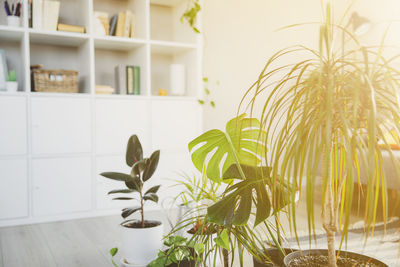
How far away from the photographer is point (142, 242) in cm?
151

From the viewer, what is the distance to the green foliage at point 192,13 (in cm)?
289

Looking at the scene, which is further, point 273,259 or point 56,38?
point 56,38

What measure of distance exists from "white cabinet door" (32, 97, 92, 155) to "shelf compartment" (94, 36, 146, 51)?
1.54 feet

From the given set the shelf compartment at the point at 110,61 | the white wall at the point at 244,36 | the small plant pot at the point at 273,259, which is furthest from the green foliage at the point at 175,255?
the white wall at the point at 244,36

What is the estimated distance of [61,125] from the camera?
2.53 metres

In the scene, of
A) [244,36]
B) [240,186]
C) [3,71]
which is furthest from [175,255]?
[244,36]

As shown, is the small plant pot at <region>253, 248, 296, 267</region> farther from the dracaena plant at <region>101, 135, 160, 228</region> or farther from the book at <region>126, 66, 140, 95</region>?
the book at <region>126, 66, 140, 95</region>

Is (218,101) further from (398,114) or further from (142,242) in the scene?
(398,114)

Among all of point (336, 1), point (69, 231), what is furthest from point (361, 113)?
point (336, 1)

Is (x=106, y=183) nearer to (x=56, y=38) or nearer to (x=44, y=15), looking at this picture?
(x=56, y=38)

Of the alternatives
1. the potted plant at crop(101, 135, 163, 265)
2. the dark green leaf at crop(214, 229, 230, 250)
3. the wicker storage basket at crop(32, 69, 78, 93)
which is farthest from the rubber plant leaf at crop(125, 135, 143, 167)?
the wicker storage basket at crop(32, 69, 78, 93)

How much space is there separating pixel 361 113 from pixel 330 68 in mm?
133

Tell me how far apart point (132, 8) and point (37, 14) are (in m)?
0.79

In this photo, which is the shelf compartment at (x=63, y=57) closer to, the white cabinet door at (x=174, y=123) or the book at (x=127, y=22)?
the book at (x=127, y=22)
